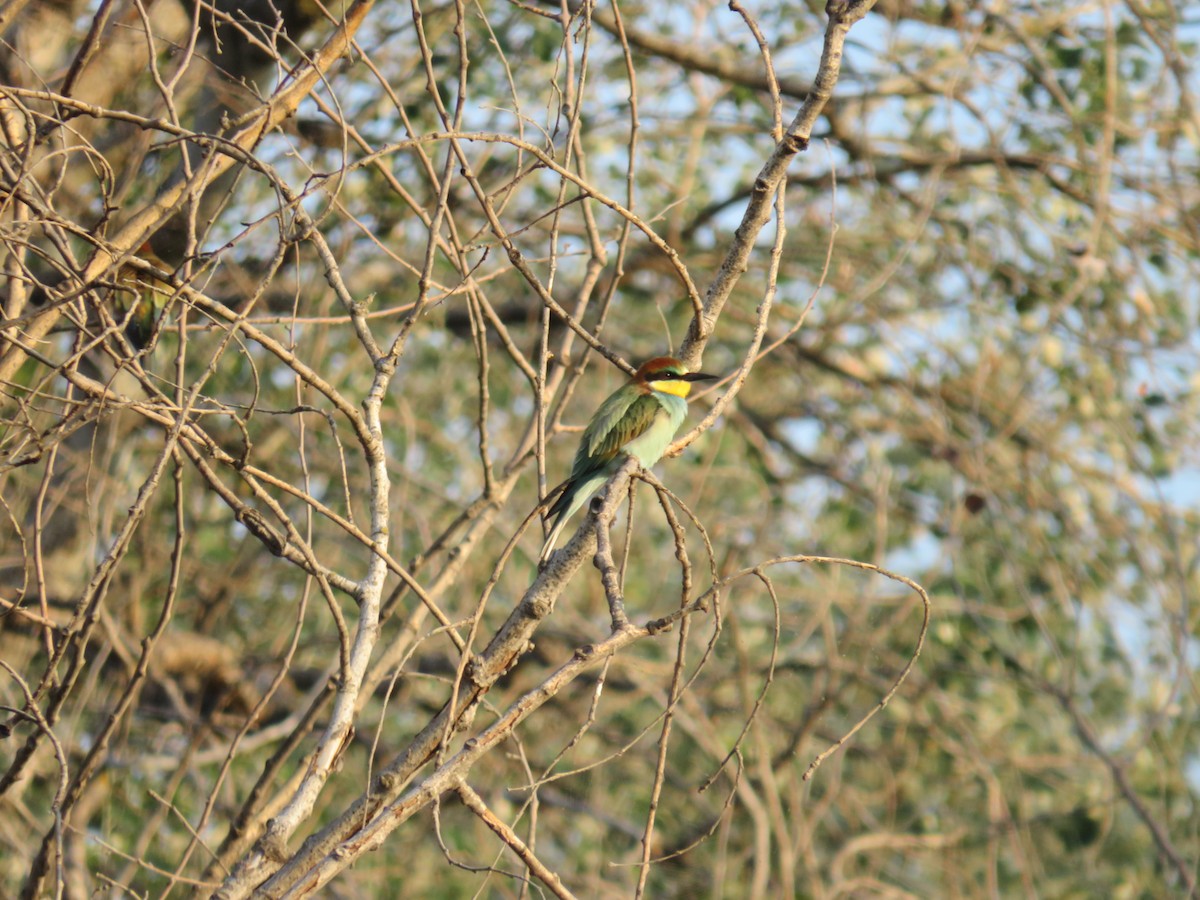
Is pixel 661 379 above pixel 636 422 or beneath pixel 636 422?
above

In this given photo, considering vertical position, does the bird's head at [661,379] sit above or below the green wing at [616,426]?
above

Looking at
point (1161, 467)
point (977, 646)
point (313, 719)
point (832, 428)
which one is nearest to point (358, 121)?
point (832, 428)

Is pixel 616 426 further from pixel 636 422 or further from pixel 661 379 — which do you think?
pixel 661 379

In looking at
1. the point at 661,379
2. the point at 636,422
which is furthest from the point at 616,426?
the point at 661,379

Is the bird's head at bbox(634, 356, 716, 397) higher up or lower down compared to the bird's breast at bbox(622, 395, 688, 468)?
higher up

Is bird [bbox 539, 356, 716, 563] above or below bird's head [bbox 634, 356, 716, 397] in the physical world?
below

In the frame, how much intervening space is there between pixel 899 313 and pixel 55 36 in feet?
11.9

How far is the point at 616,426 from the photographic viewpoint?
12.1 feet

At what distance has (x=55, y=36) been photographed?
3.79 metres

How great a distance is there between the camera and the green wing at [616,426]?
365 centimetres

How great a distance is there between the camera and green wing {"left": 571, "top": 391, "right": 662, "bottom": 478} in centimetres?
365

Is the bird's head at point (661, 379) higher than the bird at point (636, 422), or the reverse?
the bird's head at point (661, 379)

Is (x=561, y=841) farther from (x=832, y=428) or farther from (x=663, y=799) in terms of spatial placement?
(x=832, y=428)

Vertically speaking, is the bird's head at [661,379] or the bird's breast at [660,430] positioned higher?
the bird's head at [661,379]
